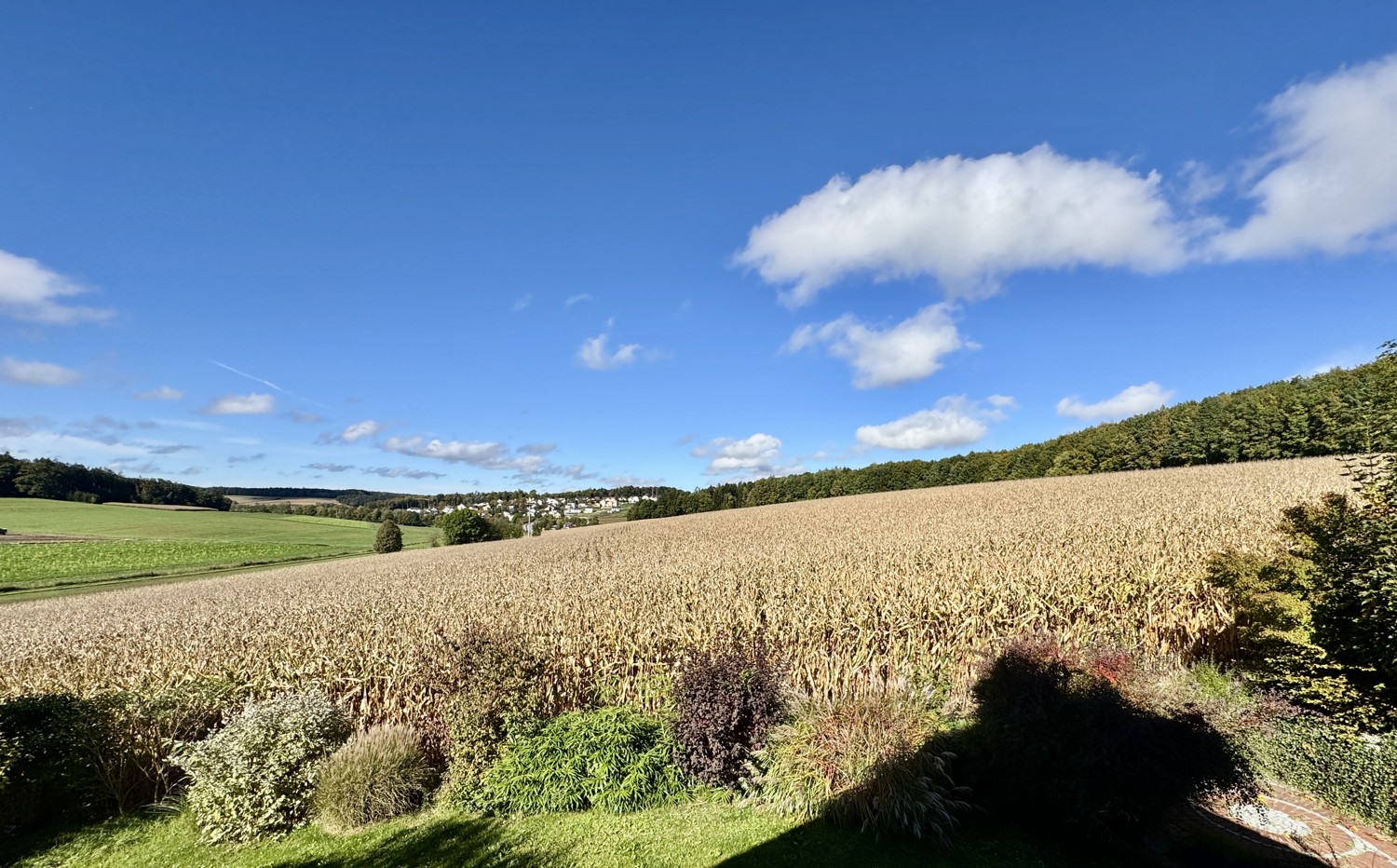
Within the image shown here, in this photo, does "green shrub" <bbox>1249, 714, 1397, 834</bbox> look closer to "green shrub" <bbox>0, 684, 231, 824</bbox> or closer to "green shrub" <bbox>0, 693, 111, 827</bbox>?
"green shrub" <bbox>0, 684, 231, 824</bbox>

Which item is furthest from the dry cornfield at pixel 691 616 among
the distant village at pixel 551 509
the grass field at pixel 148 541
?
the distant village at pixel 551 509

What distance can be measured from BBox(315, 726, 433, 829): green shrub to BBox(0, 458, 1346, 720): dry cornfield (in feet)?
4.36

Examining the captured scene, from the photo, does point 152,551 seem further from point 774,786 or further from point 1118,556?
point 1118,556

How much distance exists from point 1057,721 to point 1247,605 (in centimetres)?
612

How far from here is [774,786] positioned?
6949 mm

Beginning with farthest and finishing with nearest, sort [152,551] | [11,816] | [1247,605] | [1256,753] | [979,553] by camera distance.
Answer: [152,551] < [979,553] < [1247,605] < [11,816] < [1256,753]

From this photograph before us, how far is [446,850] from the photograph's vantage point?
21.1 ft

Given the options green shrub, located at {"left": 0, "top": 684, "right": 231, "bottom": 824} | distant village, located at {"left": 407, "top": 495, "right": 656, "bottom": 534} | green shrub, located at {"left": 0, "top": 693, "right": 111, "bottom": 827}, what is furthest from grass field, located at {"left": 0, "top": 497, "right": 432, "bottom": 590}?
green shrub, located at {"left": 0, "top": 684, "right": 231, "bottom": 824}

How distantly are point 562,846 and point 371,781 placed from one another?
2.96 m

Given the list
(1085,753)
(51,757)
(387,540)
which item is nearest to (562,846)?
(1085,753)

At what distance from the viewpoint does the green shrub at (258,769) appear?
7.32 meters

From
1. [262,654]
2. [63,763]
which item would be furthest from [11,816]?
[262,654]

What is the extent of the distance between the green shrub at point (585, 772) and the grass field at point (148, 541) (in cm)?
4540

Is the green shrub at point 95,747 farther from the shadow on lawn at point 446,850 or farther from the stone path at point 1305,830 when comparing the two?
the stone path at point 1305,830
